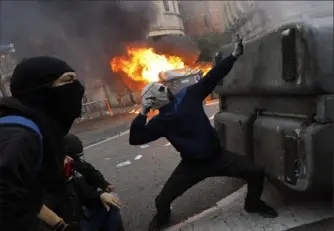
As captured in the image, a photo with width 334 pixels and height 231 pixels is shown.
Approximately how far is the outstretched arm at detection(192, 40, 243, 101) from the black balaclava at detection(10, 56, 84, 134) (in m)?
1.49

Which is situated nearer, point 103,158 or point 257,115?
point 257,115

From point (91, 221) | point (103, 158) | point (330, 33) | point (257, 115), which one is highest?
point (330, 33)

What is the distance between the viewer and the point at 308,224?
8.89ft

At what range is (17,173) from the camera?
4.76 ft

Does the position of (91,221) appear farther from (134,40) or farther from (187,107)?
(134,40)

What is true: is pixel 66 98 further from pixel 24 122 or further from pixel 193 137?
pixel 193 137

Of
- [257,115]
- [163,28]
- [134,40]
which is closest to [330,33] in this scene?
[257,115]

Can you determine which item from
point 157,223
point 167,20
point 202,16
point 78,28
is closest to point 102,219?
point 157,223

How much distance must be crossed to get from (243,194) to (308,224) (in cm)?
87

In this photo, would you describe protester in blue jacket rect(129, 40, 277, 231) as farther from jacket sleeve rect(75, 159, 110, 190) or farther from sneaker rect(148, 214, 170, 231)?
jacket sleeve rect(75, 159, 110, 190)

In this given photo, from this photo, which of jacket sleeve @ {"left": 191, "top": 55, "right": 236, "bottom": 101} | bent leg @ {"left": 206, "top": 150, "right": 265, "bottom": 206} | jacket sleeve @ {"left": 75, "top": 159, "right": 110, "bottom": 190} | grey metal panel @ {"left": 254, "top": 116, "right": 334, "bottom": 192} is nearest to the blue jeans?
jacket sleeve @ {"left": 75, "top": 159, "right": 110, "bottom": 190}

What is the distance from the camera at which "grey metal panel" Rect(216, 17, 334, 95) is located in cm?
246

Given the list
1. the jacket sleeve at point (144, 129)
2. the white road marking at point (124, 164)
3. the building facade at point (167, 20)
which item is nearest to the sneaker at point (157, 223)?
the jacket sleeve at point (144, 129)

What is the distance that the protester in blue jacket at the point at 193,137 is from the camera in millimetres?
2973
